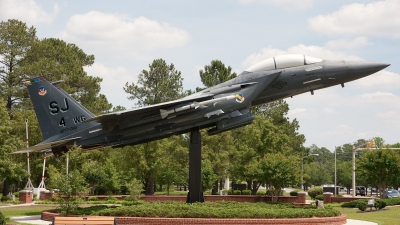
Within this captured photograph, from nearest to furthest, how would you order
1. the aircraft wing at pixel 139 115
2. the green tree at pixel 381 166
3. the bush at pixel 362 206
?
the aircraft wing at pixel 139 115 → the bush at pixel 362 206 → the green tree at pixel 381 166

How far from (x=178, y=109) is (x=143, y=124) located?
6.16 ft

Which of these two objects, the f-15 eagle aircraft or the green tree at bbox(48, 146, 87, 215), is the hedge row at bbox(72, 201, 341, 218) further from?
the f-15 eagle aircraft

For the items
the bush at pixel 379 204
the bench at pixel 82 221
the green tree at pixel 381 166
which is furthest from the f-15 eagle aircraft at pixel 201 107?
the green tree at pixel 381 166

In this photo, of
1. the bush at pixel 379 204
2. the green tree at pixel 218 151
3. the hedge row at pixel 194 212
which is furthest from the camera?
the green tree at pixel 218 151

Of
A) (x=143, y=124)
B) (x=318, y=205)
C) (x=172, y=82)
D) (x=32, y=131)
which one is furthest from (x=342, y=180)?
(x=143, y=124)

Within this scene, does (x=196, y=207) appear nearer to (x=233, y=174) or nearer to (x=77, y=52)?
(x=233, y=174)

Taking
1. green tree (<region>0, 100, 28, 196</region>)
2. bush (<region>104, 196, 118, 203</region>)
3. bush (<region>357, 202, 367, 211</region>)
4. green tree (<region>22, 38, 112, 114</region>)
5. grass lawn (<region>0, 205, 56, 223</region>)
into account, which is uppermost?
green tree (<region>22, 38, 112, 114</region>)

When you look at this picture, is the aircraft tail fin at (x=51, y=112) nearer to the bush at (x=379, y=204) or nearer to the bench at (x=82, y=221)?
the bench at (x=82, y=221)

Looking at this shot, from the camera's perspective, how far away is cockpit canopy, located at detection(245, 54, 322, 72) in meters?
25.5

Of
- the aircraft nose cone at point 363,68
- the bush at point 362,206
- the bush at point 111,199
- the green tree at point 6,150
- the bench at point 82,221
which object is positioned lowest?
the bush at point 111,199

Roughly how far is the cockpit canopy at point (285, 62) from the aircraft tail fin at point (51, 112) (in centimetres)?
910

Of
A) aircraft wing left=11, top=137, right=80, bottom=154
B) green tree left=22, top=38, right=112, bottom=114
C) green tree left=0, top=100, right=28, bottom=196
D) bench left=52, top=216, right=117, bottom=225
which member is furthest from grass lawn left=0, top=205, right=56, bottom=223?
green tree left=22, top=38, right=112, bottom=114

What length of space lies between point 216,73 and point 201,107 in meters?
41.1

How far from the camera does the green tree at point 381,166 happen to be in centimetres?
4159
